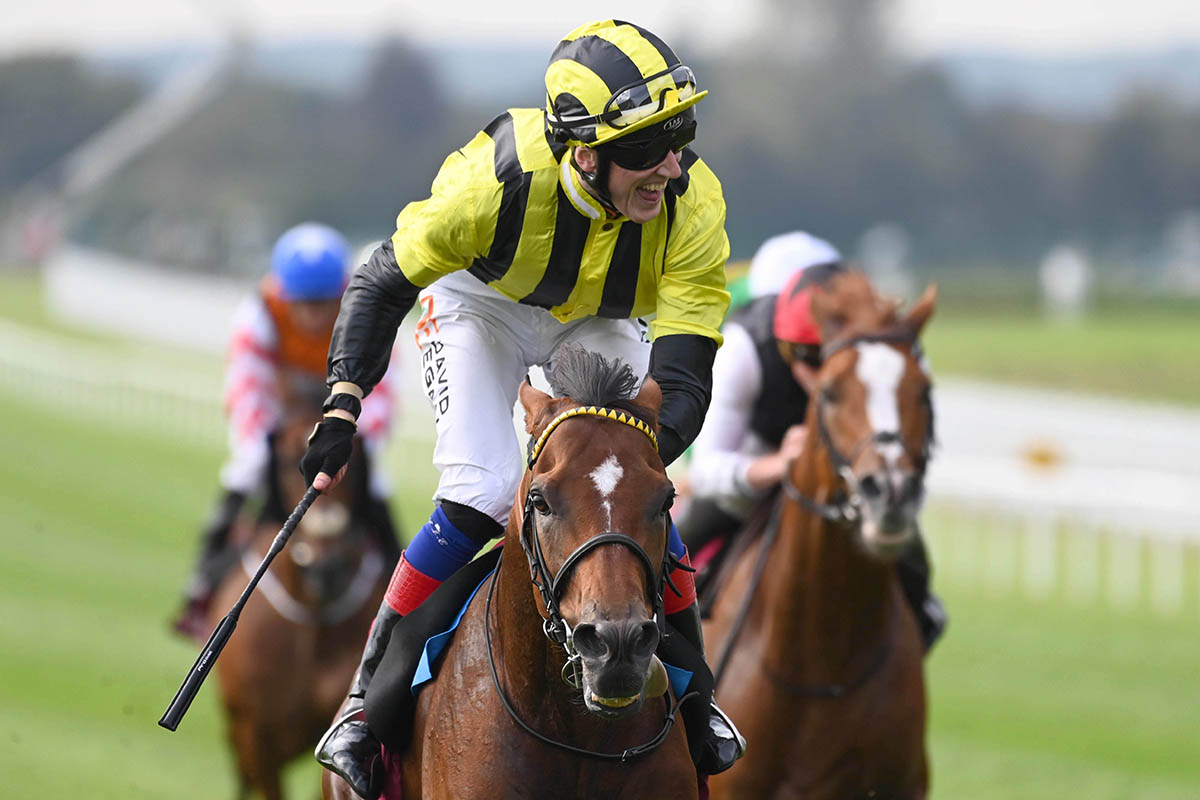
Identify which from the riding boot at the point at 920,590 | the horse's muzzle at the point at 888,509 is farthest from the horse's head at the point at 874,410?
the riding boot at the point at 920,590

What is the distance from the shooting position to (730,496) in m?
6.27

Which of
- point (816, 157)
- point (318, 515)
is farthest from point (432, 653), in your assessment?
point (816, 157)

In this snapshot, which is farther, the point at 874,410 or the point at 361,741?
the point at 874,410

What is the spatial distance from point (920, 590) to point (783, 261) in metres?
1.36

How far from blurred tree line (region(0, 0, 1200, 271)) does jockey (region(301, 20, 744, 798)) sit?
Answer: 39.9 m

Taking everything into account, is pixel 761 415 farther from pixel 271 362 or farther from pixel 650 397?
pixel 650 397

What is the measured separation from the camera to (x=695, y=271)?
430 centimetres

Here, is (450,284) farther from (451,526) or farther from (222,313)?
(222,313)

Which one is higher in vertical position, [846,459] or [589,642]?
[589,642]

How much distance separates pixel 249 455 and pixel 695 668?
420 centimetres

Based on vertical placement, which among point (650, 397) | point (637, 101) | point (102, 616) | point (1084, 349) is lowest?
point (1084, 349)

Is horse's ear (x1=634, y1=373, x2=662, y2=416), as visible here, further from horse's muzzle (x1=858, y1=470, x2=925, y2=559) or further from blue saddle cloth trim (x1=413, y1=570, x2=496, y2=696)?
horse's muzzle (x1=858, y1=470, x2=925, y2=559)

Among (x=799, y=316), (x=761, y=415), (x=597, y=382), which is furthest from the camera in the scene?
(x=761, y=415)

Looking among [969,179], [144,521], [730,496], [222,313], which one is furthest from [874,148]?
[730,496]
